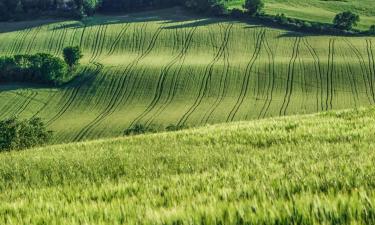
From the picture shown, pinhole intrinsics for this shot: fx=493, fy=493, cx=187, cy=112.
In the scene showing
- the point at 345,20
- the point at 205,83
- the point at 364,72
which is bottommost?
the point at 205,83

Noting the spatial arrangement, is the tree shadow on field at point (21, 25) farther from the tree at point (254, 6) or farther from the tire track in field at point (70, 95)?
the tree at point (254, 6)

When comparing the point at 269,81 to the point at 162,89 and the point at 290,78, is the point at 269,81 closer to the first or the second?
the point at 290,78

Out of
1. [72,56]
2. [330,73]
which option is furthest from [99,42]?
[330,73]

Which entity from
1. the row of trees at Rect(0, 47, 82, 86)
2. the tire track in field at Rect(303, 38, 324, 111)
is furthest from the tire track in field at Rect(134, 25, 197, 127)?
the tire track in field at Rect(303, 38, 324, 111)

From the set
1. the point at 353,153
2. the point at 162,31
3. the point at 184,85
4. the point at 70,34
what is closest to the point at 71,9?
the point at 70,34

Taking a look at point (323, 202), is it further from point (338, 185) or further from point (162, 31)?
point (162, 31)

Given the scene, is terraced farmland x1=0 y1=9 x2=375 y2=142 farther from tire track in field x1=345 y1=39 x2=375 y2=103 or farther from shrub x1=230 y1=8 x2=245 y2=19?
shrub x1=230 y1=8 x2=245 y2=19

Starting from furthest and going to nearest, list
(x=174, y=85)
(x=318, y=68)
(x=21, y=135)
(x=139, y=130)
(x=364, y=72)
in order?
(x=318, y=68), (x=174, y=85), (x=364, y=72), (x=139, y=130), (x=21, y=135)
